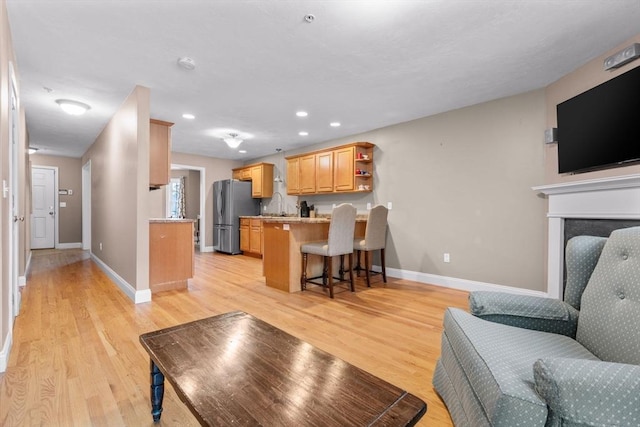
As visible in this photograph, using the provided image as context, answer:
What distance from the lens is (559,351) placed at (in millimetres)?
1238

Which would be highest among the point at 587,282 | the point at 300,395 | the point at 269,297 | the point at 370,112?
the point at 370,112

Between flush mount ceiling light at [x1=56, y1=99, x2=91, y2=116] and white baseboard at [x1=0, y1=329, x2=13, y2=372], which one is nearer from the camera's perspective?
white baseboard at [x1=0, y1=329, x2=13, y2=372]

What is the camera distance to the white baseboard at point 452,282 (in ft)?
11.2

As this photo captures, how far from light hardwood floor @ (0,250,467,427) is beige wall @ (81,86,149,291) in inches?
16.1

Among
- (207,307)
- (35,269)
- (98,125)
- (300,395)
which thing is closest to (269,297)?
(207,307)

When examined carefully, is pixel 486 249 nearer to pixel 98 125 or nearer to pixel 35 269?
pixel 98 125

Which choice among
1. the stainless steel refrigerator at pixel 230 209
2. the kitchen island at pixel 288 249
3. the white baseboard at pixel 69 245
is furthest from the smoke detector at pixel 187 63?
the white baseboard at pixel 69 245

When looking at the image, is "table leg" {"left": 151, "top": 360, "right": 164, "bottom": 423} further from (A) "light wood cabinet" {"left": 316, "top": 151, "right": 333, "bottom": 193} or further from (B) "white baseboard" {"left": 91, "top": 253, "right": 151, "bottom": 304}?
(A) "light wood cabinet" {"left": 316, "top": 151, "right": 333, "bottom": 193}

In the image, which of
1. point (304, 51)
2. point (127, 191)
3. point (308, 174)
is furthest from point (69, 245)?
point (304, 51)

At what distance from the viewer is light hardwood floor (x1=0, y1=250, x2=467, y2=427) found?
1539 mm

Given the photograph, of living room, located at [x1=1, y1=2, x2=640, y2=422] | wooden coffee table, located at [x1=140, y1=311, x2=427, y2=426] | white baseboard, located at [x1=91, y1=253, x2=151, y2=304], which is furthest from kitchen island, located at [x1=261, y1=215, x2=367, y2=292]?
wooden coffee table, located at [x1=140, y1=311, x2=427, y2=426]

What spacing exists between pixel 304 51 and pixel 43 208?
313 inches

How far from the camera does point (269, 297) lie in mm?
3473

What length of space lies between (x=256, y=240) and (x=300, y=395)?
5538 millimetres
